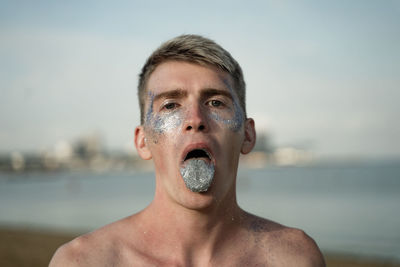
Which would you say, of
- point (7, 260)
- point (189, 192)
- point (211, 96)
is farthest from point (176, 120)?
point (7, 260)

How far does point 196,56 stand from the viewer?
9.52 feet

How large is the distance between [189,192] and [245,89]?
3.40 ft

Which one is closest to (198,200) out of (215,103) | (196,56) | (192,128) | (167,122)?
(192,128)

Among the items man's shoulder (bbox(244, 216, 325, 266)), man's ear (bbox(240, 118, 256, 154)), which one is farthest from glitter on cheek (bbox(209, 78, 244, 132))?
man's shoulder (bbox(244, 216, 325, 266))

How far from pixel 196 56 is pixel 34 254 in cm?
1502

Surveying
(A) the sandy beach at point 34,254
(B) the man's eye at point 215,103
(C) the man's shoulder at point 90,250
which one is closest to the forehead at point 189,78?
(B) the man's eye at point 215,103

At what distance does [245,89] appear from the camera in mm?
3273

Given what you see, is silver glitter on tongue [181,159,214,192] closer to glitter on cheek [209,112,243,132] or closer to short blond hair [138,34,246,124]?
glitter on cheek [209,112,243,132]

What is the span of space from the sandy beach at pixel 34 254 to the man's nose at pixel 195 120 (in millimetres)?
12780

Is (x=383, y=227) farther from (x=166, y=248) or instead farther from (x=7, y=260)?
(x=166, y=248)

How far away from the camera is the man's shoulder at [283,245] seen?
9.64 ft

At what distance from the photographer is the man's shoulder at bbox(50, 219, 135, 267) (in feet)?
8.66

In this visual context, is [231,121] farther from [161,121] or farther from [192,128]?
[161,121]

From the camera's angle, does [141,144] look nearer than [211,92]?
No
